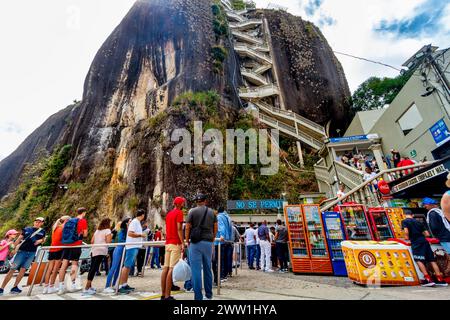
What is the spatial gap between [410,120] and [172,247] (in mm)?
14999

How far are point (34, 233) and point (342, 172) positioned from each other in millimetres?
13967

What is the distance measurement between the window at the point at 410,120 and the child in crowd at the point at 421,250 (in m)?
10.0

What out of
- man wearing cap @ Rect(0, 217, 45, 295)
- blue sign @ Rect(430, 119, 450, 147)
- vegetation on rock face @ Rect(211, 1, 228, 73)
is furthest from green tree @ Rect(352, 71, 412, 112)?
man wearing cap @ Rect(0, 217, 45, 295)

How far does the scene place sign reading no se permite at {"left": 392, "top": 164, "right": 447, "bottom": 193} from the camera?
5605 millimetres

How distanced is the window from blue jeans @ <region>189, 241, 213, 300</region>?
1394 centimetres

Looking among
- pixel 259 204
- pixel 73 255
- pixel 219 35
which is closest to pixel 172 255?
pixel 73 255

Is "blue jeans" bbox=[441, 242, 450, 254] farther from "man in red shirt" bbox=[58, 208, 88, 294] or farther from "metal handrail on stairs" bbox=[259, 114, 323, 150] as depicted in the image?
"metal handrail on stairs" bbox=[259, 114, 323, 150]

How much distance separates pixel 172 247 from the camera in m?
3.42

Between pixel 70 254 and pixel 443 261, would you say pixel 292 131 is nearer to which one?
pixel 443 261

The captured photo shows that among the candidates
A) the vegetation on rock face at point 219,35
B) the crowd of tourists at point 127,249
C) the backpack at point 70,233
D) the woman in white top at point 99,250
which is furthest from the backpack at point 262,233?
the vegetation on rock face at point 219,35

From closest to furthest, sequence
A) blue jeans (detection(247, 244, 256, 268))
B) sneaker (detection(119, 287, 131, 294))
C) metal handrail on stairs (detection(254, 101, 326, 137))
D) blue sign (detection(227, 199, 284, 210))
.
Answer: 1. sneaker (detection(119, 287, 131, 294))
2. blue jeans (detection(247, 244, 256, 268))
3. blue sign (detection(227, 199, 284, 210))
4. metal handrail on stairs (detection(254, 101, 326, 137))

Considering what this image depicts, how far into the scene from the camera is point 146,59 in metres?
22.3

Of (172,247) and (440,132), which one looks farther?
(440,132)
